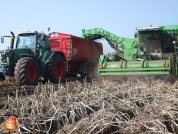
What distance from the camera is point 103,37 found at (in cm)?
1619

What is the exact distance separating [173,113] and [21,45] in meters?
7.98

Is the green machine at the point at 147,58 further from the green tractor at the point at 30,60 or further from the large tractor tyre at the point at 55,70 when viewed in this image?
the green tractor at the point at 30,60

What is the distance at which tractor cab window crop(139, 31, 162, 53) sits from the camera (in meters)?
11.7

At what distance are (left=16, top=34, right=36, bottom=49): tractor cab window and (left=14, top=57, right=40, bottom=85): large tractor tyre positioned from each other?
1.17 metres

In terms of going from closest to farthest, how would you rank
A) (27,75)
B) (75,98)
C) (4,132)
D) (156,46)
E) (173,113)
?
(4,132) → (173,113) → (75,98) → (27,75) → (156,46)

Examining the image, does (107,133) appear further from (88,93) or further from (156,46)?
(156,46)

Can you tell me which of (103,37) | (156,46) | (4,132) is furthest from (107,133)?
(103,37)

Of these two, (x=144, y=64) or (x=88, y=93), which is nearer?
(x=88, y=93)

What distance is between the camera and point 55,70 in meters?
10.5

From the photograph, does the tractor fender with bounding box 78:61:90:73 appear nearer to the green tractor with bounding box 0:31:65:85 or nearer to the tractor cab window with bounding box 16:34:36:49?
the green tractor with bounding box 0:31:65:85

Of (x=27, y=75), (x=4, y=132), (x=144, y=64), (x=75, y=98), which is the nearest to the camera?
(x=4, y=132)

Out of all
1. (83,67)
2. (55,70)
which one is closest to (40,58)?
(55,70)

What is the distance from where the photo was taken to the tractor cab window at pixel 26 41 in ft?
33.7

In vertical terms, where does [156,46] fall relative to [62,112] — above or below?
above
